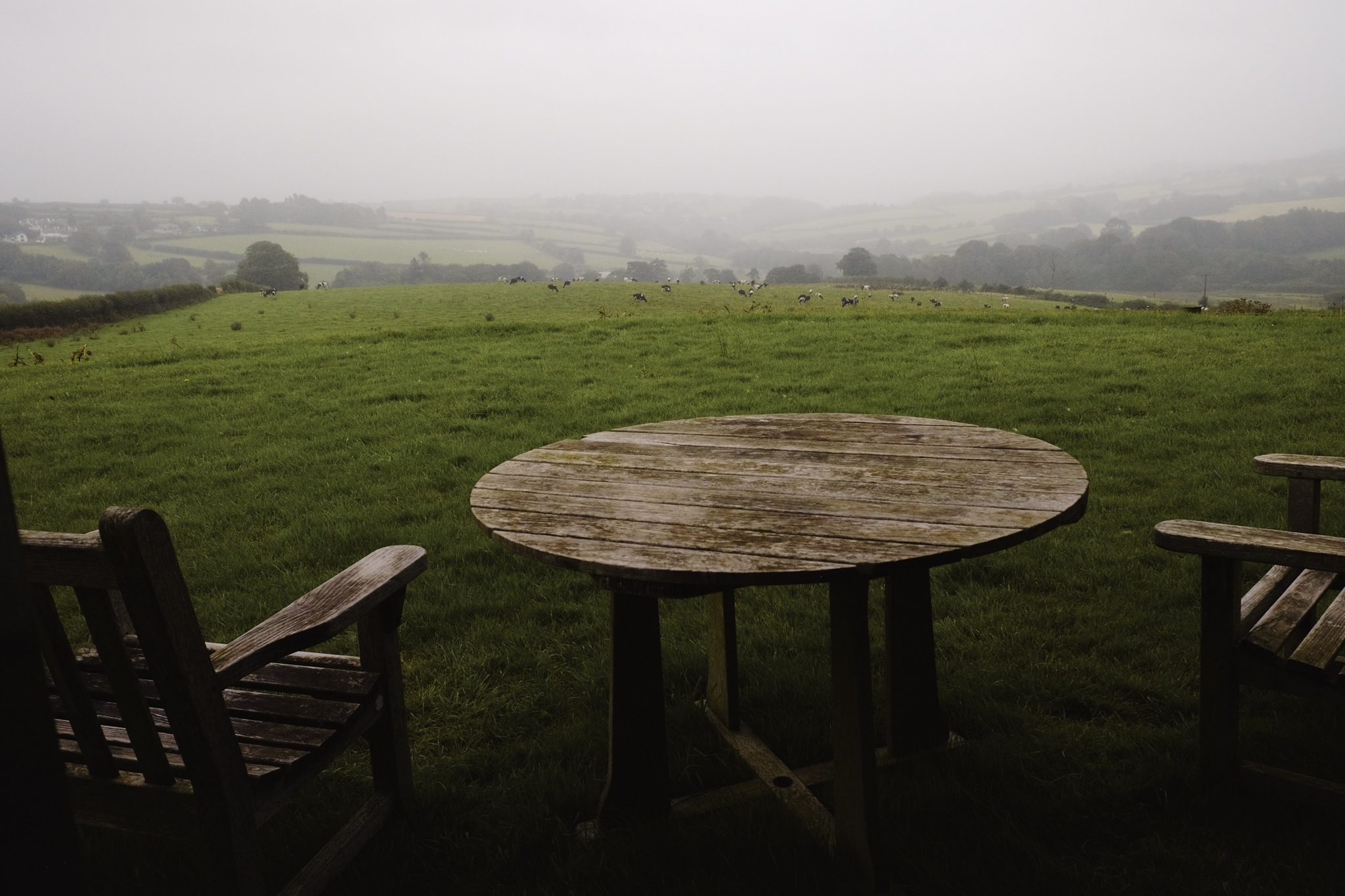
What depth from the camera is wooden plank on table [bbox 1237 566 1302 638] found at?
2422 millimetres

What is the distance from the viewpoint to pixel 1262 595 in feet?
8.51

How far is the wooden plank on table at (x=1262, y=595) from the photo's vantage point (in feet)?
7.95

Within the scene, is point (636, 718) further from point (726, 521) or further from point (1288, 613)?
point (1288, 613)

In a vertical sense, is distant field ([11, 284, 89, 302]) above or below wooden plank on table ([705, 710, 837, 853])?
above

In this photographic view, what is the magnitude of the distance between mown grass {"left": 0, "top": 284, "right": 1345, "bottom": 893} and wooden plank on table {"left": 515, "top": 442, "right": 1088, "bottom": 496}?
0.98 meters

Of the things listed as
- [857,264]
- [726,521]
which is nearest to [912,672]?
[726,521]

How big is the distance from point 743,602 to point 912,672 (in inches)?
58.6

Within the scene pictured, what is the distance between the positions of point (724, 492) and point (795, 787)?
1003 mm

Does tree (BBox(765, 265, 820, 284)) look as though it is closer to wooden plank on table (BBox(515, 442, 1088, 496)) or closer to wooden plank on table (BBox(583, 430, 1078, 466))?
wooden plank on table (BBox(583, 430, 1078, 466))

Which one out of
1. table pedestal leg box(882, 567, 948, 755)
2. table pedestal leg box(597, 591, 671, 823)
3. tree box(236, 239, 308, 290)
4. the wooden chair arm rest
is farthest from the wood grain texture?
tree box(236, 239, 308, 290)

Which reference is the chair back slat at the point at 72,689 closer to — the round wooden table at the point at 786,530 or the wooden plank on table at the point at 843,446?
the round wooden table at the point at 786,530

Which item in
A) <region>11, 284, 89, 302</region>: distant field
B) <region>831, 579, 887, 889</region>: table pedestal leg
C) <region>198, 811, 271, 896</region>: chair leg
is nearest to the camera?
<region>198, 811, 271, 896</region>: chair leg

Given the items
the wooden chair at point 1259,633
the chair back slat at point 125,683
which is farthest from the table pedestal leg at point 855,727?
the chair back slat at point 125,683

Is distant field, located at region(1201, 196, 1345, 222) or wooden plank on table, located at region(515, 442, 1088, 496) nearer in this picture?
wooden plank on table, located at region(515, 442, 1088, 496)
